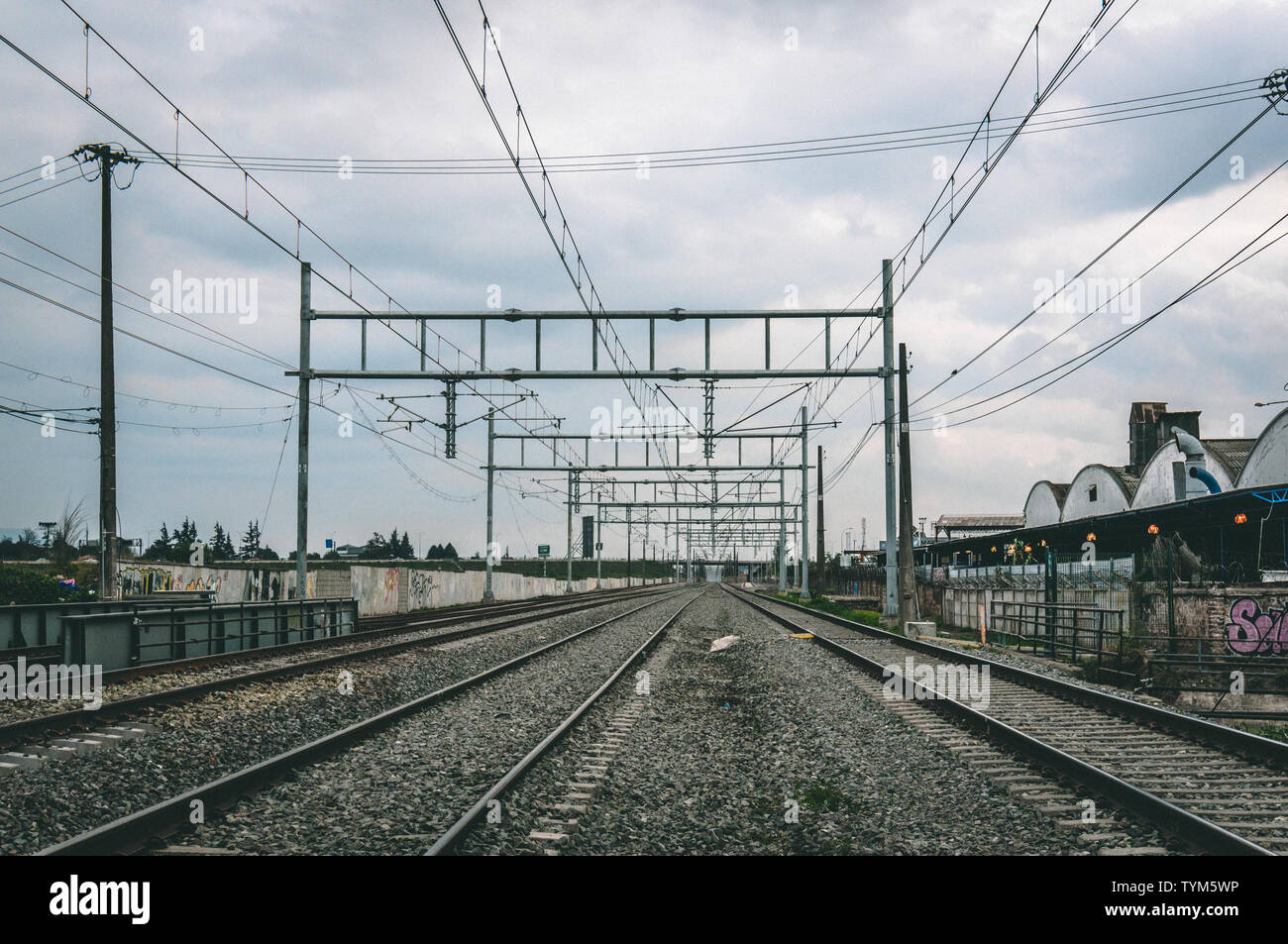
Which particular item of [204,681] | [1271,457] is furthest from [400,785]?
[1271,457]

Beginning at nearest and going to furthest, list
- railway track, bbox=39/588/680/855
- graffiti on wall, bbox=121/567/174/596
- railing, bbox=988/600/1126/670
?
railway track, bbox=39/588/680/855 < railing, bbox=988/600/1126/670 < graffiti on wall, bbox=121/567/174/596

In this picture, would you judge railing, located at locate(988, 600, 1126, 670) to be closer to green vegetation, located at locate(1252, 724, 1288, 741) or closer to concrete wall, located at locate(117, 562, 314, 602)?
green vegetation, located at locate(1252, 724, 1288, 741)

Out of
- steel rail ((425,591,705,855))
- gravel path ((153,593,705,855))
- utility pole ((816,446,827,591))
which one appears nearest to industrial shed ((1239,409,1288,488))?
utility pole ((816,446,827,591))

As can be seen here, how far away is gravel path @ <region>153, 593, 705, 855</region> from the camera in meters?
6.64

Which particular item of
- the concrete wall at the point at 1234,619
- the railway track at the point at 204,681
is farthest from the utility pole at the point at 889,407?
the railway track at the point at 204,681

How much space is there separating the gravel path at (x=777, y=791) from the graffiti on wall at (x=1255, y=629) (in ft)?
33.7

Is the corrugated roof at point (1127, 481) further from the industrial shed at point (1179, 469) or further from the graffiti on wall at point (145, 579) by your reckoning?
the graffiti on wall at point (145, 579)

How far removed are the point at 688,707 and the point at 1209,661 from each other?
32.8ft

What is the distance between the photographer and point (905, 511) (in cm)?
2620

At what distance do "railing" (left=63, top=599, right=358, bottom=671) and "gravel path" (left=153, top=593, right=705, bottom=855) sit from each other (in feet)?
18.5

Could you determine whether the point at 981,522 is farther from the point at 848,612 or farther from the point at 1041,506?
the point at 848,612

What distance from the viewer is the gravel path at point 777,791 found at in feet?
22.2
